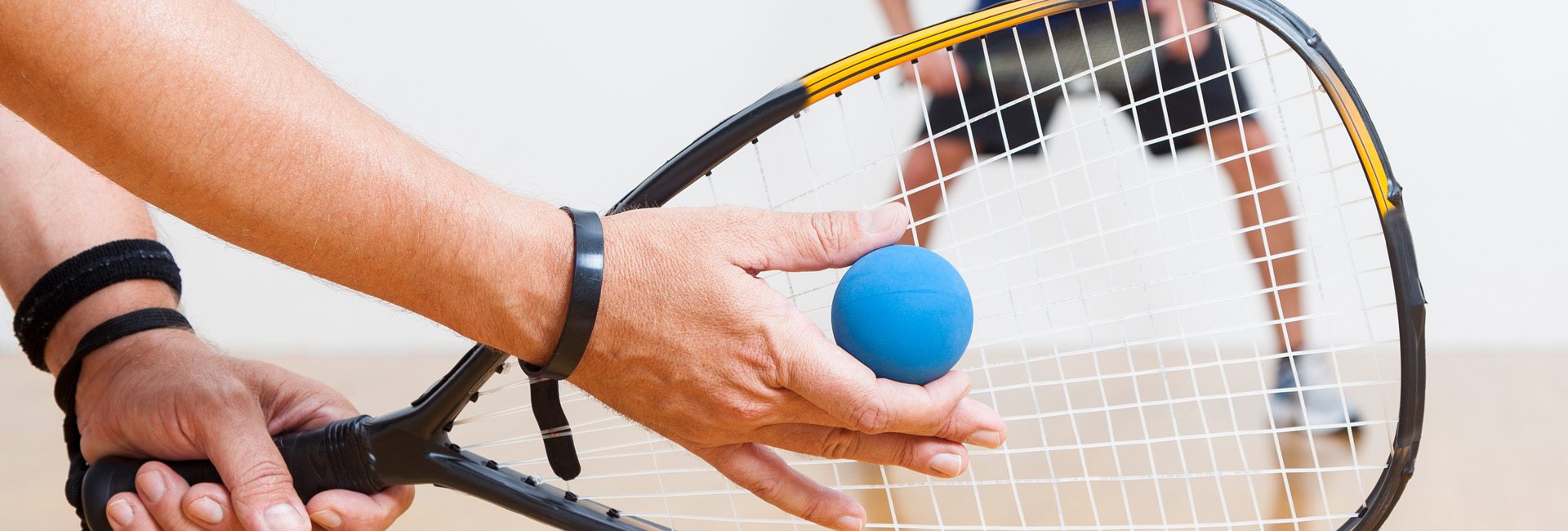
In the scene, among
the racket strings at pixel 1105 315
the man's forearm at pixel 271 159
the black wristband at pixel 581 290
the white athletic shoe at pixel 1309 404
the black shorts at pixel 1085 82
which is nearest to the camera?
the man's forearm at pixel 271 159

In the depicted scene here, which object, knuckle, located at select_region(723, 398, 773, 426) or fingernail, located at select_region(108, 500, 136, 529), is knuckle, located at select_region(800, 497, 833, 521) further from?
fingernail, located at select_region(108, 500, 136, 529)

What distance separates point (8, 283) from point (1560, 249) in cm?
259

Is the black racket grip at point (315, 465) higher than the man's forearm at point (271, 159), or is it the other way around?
the man's forearm at point (271, 159)

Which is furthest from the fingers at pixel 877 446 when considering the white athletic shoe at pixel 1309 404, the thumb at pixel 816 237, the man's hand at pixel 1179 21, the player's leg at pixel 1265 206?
the white athletic shoe at pixel 1309 404

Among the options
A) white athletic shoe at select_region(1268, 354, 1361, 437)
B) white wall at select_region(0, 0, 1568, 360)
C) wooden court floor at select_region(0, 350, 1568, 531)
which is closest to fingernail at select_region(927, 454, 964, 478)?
wooden court floor at select_region(0, 350, 1568, 531)

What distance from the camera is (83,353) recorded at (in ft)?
2.53

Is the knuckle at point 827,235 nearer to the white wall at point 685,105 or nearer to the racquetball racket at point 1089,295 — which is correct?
the racquetball racket at point 1089,295

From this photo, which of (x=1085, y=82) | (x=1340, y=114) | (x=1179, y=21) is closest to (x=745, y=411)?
(x=1340, y=114)

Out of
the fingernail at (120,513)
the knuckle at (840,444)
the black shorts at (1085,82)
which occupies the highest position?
the black shorts at (1085,82)

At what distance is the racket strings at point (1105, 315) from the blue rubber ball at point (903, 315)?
426 mm

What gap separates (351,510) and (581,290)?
332 mm

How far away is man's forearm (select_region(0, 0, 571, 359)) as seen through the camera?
1.52 feet

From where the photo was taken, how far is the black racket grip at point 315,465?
760mm

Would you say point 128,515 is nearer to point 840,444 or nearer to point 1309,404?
point 840,444
